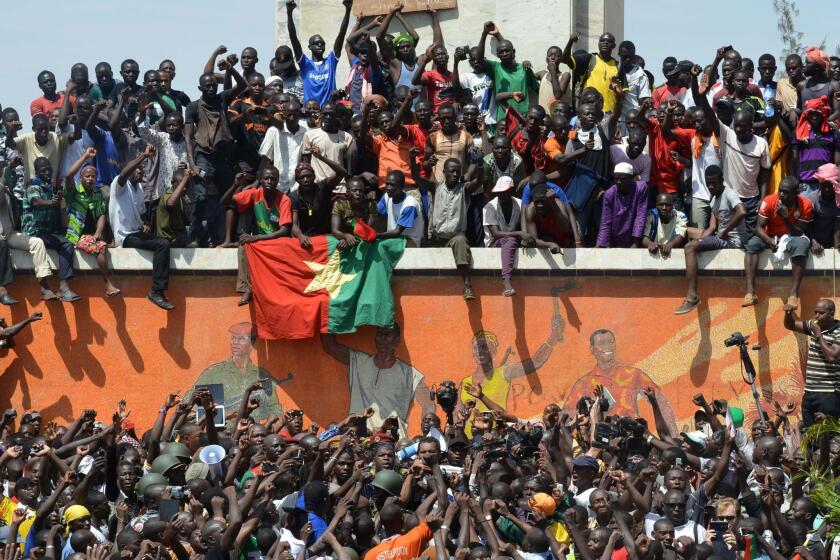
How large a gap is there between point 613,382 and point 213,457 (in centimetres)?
529

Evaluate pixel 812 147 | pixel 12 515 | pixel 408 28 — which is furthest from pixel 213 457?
pixel 408 28

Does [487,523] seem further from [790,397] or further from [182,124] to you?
[182,124]

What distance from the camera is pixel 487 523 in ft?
49.1

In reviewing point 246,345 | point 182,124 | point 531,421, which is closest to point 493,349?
point 531,421

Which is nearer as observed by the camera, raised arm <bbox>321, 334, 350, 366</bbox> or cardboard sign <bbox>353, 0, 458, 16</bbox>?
raised arm <bbox>321, 334, 350, 366</bbox>

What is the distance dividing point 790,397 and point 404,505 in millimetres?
6032

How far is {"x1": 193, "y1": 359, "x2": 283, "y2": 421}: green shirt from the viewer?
2153 centimetres

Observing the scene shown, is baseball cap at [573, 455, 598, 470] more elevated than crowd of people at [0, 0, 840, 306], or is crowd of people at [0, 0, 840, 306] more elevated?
crowd of people at [0, 0, 840, 306]

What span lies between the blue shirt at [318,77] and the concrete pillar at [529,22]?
951 millimetres

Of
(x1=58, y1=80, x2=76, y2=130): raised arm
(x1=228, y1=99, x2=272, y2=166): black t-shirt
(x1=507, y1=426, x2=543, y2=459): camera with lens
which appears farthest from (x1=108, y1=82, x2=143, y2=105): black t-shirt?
(x1=507, y1=426, x2=543, y2=459): camera with lens

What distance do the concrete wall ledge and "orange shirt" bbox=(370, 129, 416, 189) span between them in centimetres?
97

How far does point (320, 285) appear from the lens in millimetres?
21438

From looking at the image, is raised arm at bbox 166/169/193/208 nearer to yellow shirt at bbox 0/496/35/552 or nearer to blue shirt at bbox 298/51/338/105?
blue shirt at bbox 298/51/338/105

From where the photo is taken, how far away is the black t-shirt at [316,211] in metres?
21.4
